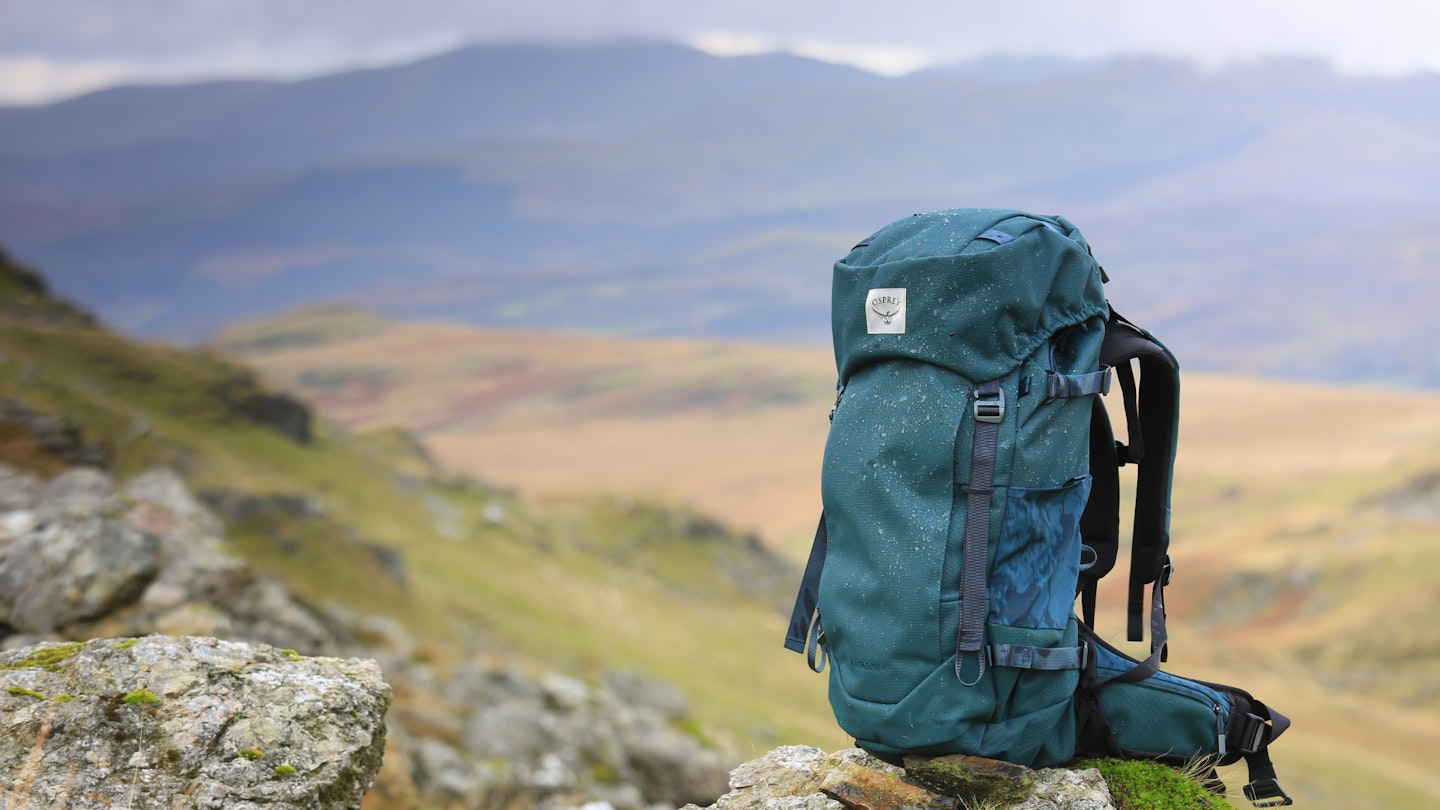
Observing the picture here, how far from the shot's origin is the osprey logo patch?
4199 mm

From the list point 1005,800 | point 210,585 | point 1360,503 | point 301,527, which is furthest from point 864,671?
point 1360,503

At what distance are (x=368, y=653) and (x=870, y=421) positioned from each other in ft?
34.9

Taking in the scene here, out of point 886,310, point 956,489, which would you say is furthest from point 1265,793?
point 886,310

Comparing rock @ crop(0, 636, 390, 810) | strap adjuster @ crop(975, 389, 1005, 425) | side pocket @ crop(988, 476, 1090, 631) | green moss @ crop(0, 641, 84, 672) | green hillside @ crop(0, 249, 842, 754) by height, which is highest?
strap adjuster @ crop(975, 389, 1005, 425)

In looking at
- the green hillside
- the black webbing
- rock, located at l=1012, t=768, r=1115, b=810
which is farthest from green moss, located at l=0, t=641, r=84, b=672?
the green hillside

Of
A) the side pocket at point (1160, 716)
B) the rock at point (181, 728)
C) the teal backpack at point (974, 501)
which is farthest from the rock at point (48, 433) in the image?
the side pocket at point (1160, 716)

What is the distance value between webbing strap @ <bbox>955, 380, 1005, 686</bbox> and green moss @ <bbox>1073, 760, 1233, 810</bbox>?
2.76 feet

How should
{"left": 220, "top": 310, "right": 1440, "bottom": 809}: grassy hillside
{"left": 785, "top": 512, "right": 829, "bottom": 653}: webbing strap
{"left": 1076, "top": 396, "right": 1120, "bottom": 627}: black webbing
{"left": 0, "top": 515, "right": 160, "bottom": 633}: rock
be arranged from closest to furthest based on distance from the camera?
{"left": 785, "top": 512, "right": 829, "bottom": 653}: webbing strap < {"left": 1076, "top": 396, "right": 1120, "bottom": 627}: black webbing < {"left": 0, "top": 515, "right": 160, "bottom": 633}: rock < {"left": 220, "top": 310, "right": 1440, "bottom": 809}: grassy hillside

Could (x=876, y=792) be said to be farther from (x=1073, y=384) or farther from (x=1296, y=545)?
(x=1296, y=545)

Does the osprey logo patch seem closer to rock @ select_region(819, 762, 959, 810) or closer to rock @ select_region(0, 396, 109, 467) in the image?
rock @ select_region(819, 762, 959, 810)

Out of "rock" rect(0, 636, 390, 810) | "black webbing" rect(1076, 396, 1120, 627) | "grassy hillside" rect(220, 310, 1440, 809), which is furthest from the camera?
"grassy hillside" rect(220, 310, 1440, 809)

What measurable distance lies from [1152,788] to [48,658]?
4.57 metres

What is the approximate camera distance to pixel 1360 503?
74000 mm

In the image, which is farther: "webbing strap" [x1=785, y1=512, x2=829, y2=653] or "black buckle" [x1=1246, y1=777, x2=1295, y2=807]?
"webbing strap" [x1=785, y1=512, x2=829, y2=653]
